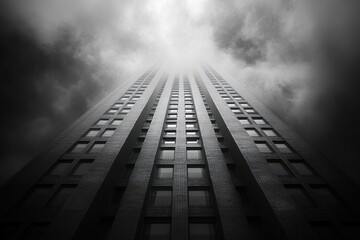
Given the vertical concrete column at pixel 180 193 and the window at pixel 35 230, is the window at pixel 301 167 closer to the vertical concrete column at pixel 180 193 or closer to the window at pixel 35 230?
the vertical concrete column at pixel 180 193

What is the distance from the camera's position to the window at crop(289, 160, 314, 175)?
55.8ft

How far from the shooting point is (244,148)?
1877 centimetres

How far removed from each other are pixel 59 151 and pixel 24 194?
5154 mm

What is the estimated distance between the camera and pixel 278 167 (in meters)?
17.5

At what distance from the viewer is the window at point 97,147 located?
19750 mm

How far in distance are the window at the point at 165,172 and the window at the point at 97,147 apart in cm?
615

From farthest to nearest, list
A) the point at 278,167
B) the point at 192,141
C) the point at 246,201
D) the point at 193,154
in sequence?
the point at 192,141 < the point at 193,154 < the point at 278,167 < the point at 246,201

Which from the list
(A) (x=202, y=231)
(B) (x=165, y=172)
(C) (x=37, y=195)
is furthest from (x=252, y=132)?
(C) (x=37, y=195)

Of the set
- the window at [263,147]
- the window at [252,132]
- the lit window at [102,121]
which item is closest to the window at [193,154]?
the window at [263,147]

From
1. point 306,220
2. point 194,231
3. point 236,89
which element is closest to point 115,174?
point 194,231

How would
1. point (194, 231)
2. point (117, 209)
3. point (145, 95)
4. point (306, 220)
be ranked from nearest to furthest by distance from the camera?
point (306, 220) < point (194, 231) < point (117, 209) < point (145, 95)

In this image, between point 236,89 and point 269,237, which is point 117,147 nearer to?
point 269,237

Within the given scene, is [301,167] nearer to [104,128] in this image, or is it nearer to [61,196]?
[61,196]

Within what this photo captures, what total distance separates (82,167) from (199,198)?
32.8 feet
